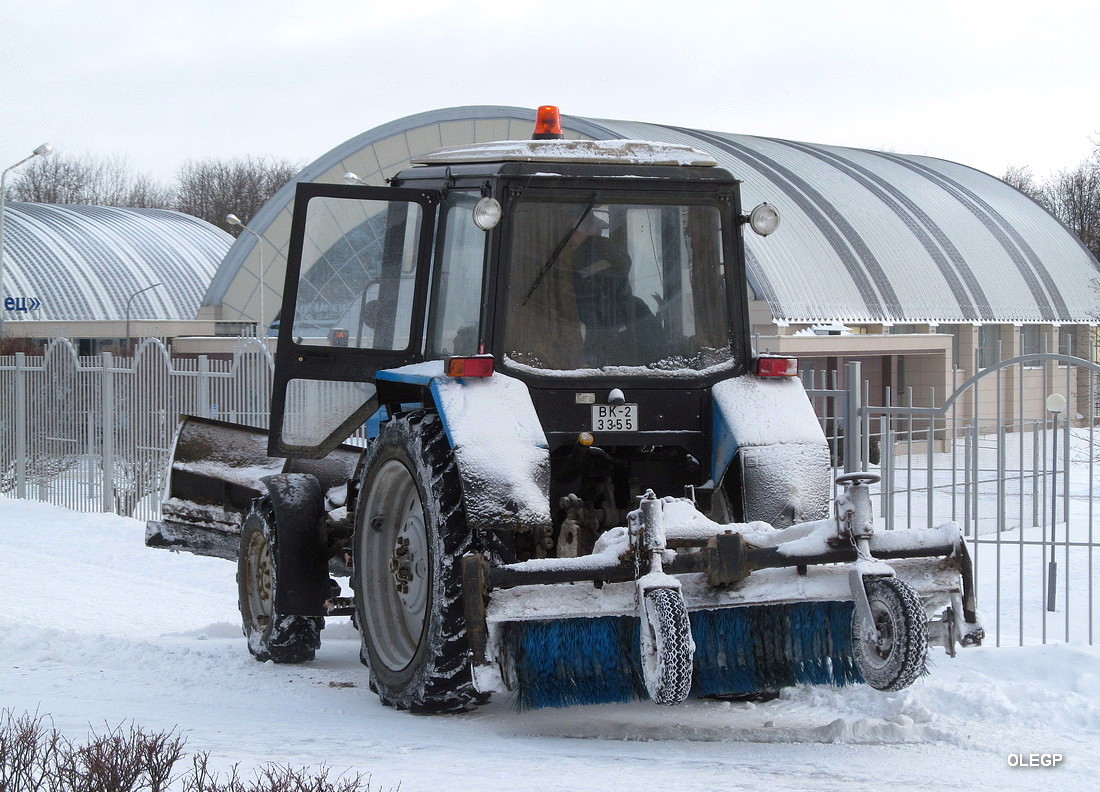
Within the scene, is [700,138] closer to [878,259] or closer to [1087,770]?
[878,259]

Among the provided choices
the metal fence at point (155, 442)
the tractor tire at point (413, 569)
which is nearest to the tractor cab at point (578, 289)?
the tractor tire at point (413, 569)

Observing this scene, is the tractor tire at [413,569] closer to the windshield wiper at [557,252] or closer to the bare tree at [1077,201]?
the windshield wiper at [557,252]

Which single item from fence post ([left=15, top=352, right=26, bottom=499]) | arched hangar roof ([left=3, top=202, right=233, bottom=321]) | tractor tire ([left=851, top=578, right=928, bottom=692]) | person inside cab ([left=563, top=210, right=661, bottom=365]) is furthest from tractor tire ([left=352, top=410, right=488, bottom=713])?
arched hangar roof ([left=3, top=202, right=233, bottom=321])

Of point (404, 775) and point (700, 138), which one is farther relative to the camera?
point (700, 138)

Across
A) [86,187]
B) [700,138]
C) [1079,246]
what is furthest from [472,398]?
[86,187]

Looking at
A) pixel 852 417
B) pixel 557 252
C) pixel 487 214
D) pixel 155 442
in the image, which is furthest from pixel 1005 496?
pixel 155 442

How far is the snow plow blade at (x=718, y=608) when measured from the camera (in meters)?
4.96

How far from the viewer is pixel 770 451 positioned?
572cm

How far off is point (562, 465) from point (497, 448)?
0.80 metres

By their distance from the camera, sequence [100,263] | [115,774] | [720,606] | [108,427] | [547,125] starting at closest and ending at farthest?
[115,774], [720,606], [547,125], [108,427], [100,263]

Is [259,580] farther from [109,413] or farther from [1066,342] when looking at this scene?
[1066,342]

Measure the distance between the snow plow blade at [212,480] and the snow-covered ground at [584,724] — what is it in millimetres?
624

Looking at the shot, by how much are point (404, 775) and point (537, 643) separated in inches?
31.5

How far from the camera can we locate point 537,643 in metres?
5.12
